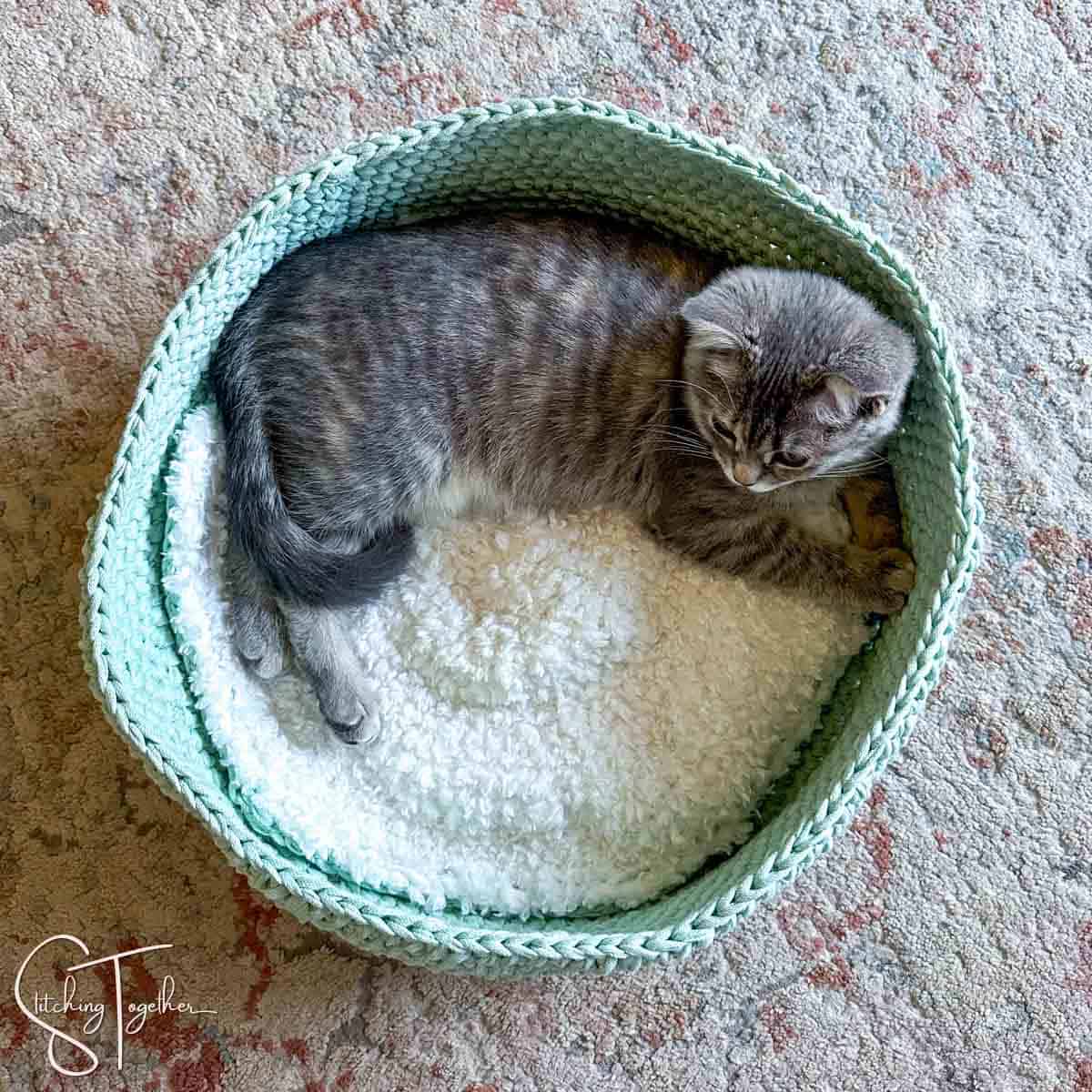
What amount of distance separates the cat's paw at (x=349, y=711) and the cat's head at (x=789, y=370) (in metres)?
0.48

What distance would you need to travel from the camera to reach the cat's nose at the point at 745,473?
1.09 meters

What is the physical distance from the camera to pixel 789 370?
40.7 inches

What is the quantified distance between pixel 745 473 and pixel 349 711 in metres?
0.51

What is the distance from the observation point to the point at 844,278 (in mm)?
1145

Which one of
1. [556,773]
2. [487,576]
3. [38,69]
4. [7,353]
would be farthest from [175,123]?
[556,773]

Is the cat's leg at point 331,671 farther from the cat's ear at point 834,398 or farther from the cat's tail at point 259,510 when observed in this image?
the cat's ear at point 834,398

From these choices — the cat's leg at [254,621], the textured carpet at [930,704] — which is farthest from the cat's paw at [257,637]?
the textured carpet at [930,704]

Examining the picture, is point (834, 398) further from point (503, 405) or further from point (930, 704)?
point (930, 704)

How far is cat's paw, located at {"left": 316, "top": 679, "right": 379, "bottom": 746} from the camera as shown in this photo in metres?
1.18

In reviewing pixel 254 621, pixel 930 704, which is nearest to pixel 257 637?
pixel 254 621

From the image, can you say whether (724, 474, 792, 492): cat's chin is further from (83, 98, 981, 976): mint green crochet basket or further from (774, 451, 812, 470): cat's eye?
(83, 98, 981, 976): mint green crochet basket

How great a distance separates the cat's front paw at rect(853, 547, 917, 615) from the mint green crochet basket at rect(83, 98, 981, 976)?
2cm

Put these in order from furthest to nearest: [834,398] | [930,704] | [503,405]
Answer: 1. [930,704]
2. [503,405]
3. [834,398]

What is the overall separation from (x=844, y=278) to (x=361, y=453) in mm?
559
